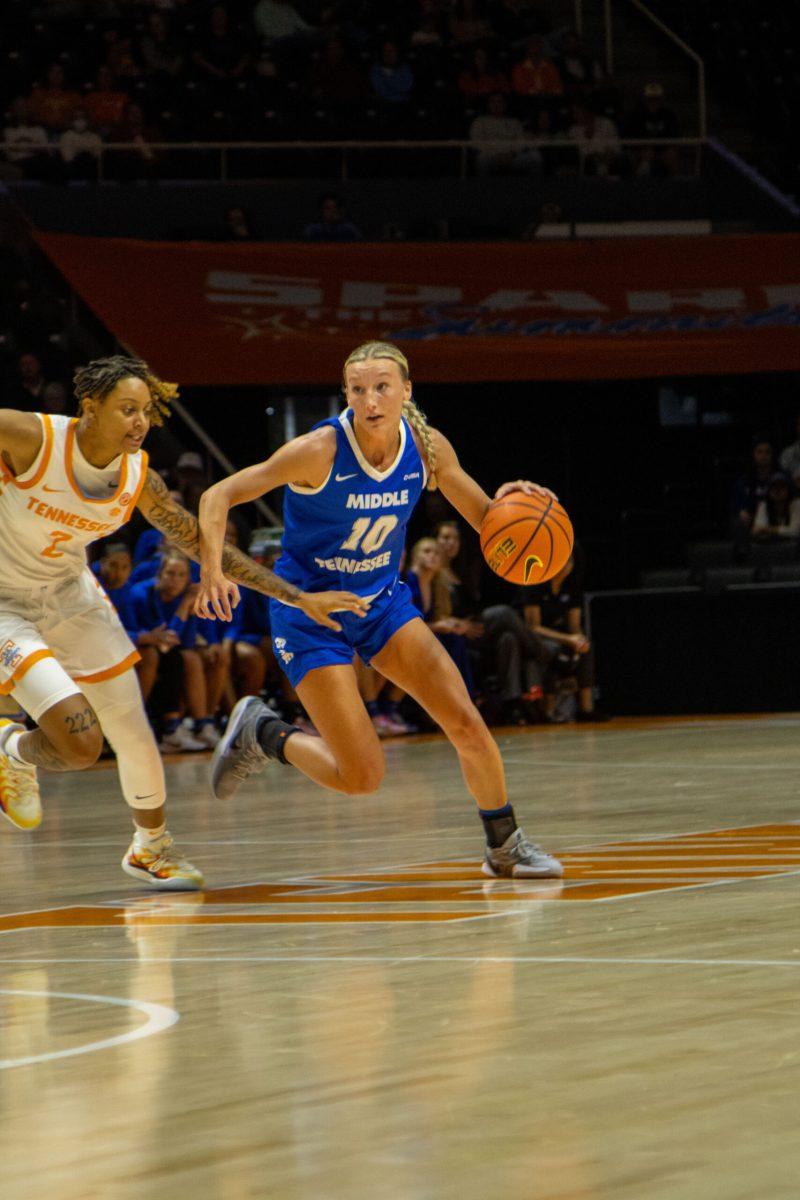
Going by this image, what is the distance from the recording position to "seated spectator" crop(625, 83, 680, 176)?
1711cm

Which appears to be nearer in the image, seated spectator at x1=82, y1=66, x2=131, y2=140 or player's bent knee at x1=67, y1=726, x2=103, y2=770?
player's bent knee at x1=67, y1=726, x2=103, y2=770

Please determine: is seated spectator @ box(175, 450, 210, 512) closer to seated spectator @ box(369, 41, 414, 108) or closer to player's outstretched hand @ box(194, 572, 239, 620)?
seated spectator @ box(369, 41, 414, 108)

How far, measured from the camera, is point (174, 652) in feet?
42.2

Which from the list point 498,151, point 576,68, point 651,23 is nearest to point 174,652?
point 498,151

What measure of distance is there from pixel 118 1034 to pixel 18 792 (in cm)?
241

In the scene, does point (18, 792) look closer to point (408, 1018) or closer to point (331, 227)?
point (408, 1018)

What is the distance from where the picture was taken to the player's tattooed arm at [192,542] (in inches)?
243

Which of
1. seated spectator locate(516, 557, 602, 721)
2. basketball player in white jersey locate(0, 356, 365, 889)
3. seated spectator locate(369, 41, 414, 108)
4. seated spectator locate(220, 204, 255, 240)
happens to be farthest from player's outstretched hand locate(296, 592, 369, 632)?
seated spectator locate(369, 41, 414, 108)

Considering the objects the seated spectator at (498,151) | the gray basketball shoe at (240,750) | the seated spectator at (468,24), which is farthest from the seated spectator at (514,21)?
the gray basketball shoe at (240,750)

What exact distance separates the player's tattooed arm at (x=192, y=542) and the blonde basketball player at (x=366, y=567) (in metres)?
0.09

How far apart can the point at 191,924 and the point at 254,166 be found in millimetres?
11469

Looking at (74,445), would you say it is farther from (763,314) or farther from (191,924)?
(763,314)

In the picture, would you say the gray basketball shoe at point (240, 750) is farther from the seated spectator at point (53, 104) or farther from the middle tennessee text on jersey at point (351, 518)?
the seated spectator at point (53, 104)

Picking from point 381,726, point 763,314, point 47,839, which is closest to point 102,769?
point 381,726
